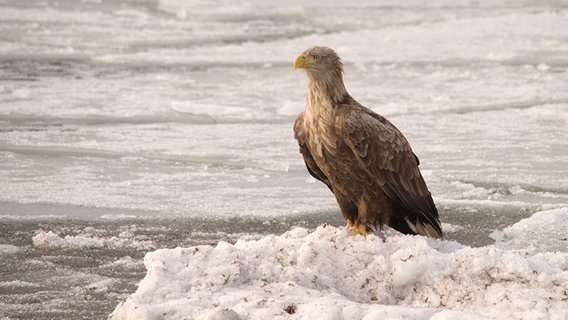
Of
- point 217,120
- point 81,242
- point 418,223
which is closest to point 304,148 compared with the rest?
point 418,223

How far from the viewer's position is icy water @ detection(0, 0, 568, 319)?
243 inches

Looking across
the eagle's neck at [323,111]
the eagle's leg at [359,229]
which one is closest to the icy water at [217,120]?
the eagle's leg at [359,229]

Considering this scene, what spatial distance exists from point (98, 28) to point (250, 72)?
354cm

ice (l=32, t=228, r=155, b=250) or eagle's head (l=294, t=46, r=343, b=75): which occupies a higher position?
eagle's head (l=294, t=46, r=343, b=75)

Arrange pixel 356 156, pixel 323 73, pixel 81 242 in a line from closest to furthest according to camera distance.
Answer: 1. pixel 356 156
2. pixel 323 73
3. pixel 81 242

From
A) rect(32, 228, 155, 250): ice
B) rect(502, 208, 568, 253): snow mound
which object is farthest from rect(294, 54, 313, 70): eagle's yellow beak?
rect(502, 208, 568, 253): snow mound

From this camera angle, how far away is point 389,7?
17109mm

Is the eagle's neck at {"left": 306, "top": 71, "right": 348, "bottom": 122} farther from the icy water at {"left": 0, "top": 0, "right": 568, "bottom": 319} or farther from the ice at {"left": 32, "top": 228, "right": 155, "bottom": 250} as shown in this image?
the ice at {"left": 32, "top": 228, "right": 155, "bottom": 250}

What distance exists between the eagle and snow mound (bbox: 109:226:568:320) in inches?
19.2

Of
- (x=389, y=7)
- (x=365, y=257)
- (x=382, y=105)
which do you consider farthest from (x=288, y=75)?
(x=365, y=257)

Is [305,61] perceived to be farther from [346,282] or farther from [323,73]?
[346,282]

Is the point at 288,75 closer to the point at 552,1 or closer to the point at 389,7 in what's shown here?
the point at 389,7

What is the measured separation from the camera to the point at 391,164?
541cm

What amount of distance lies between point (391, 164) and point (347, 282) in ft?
2.95
